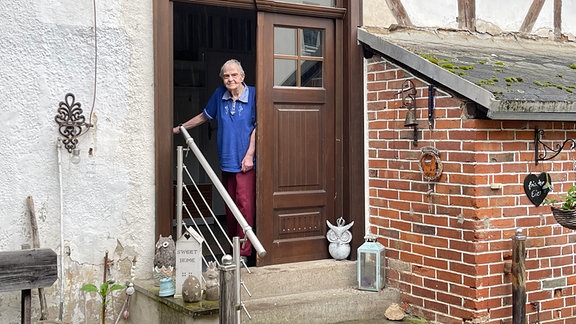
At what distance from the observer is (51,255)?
442cm

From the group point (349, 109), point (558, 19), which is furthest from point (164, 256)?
point (558, 19)

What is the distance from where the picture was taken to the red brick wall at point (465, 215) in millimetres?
5184

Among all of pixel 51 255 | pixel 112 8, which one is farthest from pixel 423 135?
pixel 51 255

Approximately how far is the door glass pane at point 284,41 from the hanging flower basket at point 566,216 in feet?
8.15

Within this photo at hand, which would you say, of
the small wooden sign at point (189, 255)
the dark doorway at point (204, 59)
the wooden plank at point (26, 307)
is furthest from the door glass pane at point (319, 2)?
the dark doorway at point (204, 59)

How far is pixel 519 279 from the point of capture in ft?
16.9

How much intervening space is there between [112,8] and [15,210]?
1609 millimetres

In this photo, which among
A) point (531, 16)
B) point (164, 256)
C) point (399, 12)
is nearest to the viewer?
point (164, 256)

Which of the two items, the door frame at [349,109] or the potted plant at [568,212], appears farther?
the door frame at [349,109]

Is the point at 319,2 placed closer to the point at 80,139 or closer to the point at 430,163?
the point at 430,163

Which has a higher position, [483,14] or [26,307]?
[483,14]

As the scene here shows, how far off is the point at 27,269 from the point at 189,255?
104cm

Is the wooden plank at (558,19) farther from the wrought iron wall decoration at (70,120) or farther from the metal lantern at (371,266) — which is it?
the wrought iron wall decoration at (70,120)

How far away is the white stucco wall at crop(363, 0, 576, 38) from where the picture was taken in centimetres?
628
